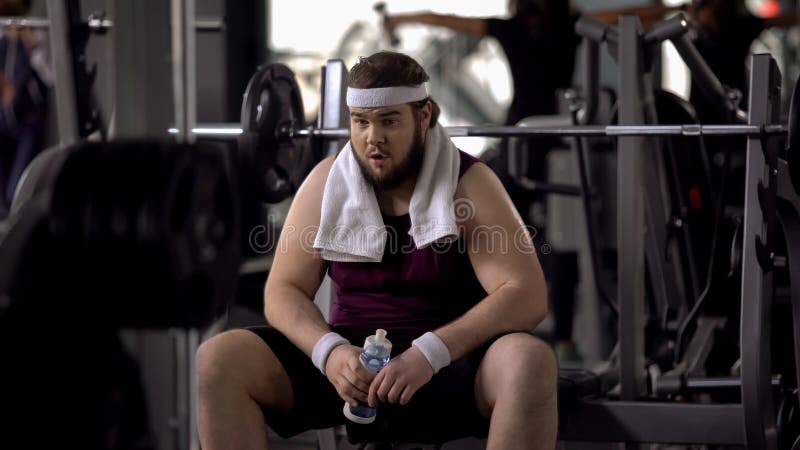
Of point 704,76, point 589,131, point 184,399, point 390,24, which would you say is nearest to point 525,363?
point 184,399

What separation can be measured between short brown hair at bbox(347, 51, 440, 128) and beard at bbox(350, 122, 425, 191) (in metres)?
0.05

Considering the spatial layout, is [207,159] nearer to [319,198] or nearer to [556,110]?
[319,198]

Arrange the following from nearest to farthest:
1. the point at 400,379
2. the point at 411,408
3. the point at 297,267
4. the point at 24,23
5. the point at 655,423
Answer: the point at 400,379
the point at 411,408
the point at 297,267
the point at 655,423
the point at 24,23

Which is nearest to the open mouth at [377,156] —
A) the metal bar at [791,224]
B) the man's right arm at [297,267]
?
the man's right arm at [297,267]

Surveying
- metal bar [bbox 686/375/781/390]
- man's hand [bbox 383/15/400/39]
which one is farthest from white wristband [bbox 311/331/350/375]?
man's hand [bbox 383/15/400/39]

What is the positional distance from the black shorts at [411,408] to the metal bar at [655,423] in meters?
0.37

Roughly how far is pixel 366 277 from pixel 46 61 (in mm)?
4079

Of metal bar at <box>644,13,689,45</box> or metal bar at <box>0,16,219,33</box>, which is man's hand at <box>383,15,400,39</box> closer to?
metal bar at <box>0,16,219,33</box>

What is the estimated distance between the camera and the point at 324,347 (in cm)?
191

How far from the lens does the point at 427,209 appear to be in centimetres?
198

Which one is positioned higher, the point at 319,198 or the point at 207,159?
the point at 207,159

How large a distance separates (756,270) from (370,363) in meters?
0.87

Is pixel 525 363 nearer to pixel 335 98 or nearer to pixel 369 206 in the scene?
pixel 369 206

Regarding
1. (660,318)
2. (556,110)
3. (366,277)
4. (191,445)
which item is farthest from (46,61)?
(191,445)
